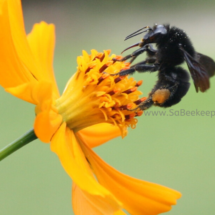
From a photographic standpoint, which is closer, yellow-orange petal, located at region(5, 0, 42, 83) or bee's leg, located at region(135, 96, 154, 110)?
yellow-orange petal, located at region(5, 0, 42, 83)

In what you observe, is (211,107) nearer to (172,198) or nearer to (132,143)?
(132,143)

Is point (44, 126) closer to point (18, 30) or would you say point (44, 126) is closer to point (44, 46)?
point (18, 30)

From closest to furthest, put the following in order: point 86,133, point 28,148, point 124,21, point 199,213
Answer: point 86,133 < point 199,213 < point 28,148 < point 124,21

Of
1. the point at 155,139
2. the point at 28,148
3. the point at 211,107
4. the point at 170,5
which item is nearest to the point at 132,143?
the point at 155,139

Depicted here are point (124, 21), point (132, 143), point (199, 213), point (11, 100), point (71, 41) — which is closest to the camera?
point (199, 213)

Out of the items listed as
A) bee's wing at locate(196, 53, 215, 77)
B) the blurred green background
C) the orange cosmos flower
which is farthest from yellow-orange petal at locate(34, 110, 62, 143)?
the blurred green background

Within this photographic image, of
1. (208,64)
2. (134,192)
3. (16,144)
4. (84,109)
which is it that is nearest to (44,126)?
(16,144)

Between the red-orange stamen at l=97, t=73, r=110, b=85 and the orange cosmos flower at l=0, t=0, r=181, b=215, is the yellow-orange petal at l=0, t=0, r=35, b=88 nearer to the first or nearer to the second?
the orange cosmos flower at l=0, t=0, r=181, b=215

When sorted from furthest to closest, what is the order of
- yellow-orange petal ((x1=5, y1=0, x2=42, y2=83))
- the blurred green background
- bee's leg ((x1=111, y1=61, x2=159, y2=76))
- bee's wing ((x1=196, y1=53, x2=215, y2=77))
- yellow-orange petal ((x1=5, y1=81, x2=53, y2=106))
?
1. the blurred green background
2. bee's wing ((x1=196, y1=53, x2=215, y2=77))
3. bee's leg ((x1=111, y1=61, x2=159, y2=76))
4. yellow-orange petal ((x1=5, y1=0, x2=42, y2=83))
5. yellow-orange petal ((x1=5, y1=81, x2=53, y2=106))
